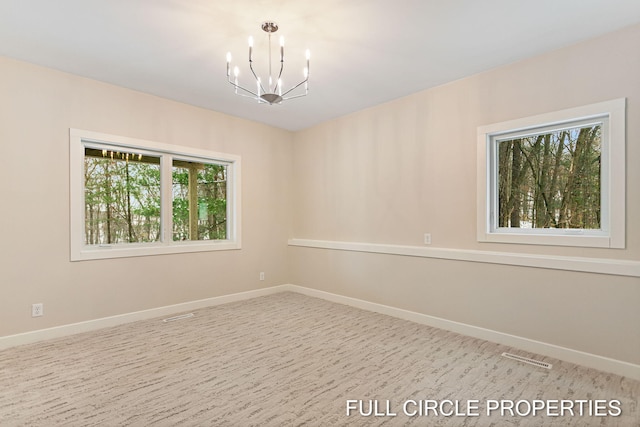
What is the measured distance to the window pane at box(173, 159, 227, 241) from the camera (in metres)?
4.41

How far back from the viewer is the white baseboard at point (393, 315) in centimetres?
262

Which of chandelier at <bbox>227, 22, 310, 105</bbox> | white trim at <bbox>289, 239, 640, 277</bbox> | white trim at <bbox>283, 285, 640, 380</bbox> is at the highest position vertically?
chandelier at <bbox>227, 22, 310, 105</bbox>

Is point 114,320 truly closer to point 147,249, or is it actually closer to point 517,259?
point 147,249

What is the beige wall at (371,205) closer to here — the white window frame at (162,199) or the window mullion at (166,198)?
the white window frame at (162,199)

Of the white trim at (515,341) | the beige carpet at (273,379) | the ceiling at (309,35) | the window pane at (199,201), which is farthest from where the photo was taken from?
the window pane at (199,201)

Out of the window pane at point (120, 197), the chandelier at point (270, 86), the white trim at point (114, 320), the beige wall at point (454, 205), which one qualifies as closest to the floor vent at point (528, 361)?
the beige wall at point (454, 205)

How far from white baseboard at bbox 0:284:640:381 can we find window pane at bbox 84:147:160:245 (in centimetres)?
88

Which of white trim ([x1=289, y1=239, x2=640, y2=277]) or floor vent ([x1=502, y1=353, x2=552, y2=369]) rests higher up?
white trim ([x1=289, y1=239, x2=640, y2=277])

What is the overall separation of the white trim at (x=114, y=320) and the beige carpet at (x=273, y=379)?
4.8 inches

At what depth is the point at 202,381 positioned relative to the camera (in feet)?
8.04

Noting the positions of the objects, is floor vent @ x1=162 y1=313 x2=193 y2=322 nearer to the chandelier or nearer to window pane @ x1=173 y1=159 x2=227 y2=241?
window pane @ x1=173 y1=159 x2=227 y2=241

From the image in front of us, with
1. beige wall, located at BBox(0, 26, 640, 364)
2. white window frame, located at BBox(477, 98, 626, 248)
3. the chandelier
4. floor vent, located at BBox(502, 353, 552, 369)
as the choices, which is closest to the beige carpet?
floor vent, located at BBox(502, 353, 552, 369)

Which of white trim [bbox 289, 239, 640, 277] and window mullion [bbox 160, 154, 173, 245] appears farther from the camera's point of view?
window mullion [bbox 160, 154, 173, 245]

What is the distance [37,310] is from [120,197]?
4.53 ft
